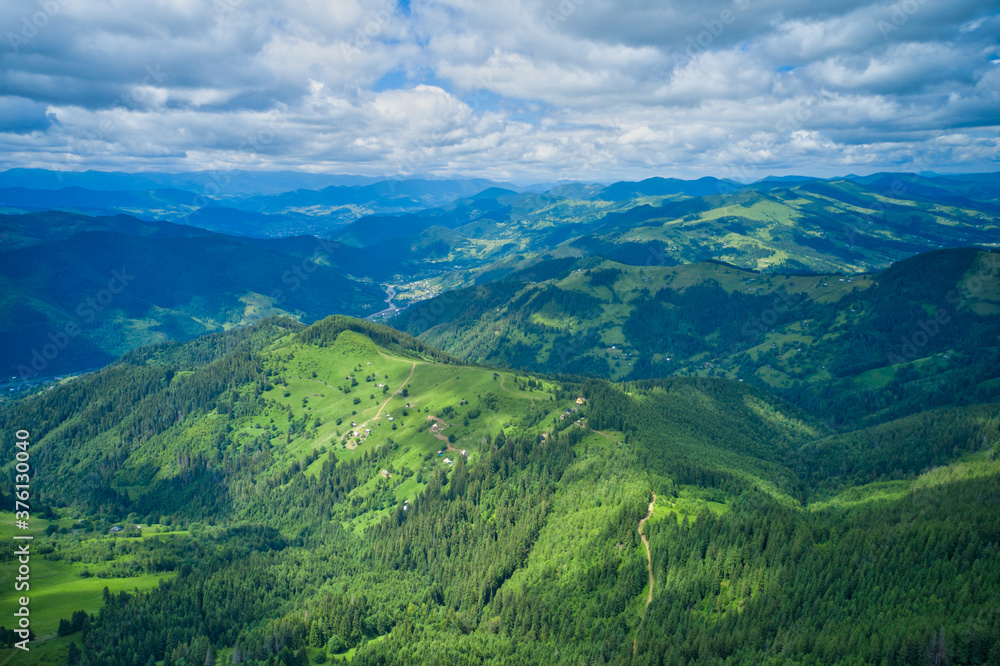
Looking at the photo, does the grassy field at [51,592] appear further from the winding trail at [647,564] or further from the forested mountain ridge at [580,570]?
the winding trail at [647,564]

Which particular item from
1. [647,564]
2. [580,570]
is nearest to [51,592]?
[580,570]

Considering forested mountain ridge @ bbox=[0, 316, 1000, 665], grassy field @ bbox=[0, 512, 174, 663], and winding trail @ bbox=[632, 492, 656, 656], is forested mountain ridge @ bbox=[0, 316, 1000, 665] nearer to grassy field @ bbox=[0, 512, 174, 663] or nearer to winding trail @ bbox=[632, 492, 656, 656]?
grassy field @ bbox=[0, 512, 174, 663]

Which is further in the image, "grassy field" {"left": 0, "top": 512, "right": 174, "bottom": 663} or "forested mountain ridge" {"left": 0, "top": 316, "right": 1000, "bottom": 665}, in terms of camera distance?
"grassy field" {"left": 0, "top": 512, "right": 174, "bottom": 663}

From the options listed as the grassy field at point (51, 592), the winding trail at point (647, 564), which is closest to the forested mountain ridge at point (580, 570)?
the grassy field at point (51, 592)

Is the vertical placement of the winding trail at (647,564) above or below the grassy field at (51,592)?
above

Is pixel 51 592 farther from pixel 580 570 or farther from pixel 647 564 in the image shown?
pixel 647 564

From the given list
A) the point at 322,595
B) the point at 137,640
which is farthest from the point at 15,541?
the point at 322,595

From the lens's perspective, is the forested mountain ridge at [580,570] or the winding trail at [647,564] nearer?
the forested mountain ridge at [580,570]

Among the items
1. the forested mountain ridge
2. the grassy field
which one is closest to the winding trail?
the forested mountain ridge

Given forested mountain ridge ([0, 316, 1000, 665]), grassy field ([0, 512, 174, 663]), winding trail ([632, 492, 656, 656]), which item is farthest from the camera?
grassy field ([0, 512, 174, 663])

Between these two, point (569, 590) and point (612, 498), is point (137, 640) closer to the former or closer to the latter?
point (569, 590)

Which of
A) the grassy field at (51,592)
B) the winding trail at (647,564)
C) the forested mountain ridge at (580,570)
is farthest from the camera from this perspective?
the grassy field at (51,592)

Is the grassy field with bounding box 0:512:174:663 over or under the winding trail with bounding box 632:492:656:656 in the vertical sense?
under

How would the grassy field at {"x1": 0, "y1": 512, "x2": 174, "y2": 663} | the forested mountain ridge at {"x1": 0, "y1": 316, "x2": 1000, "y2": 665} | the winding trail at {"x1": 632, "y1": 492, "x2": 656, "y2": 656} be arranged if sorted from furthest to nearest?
the grassy field at {"x1": 0, "y1": 512, "x2": 174, "y2": 663} < the winding trail at {"x1": 632, "y1": 492, "x2": 656, "y2": 656} < the forested mountain ridge at {"x1": 0, "y1": 316, "x2": 1000, "y2": 665}
